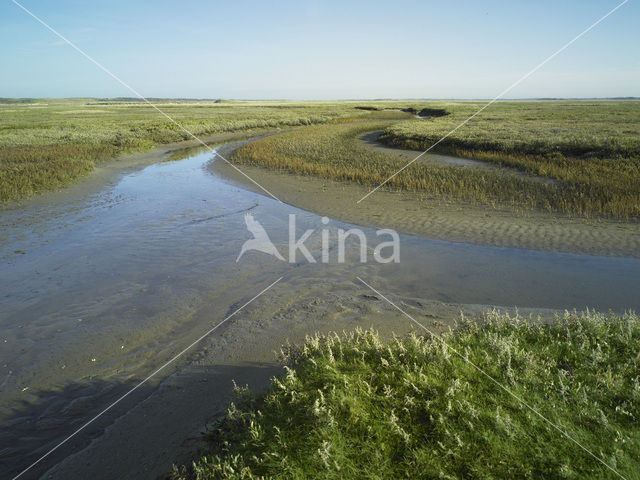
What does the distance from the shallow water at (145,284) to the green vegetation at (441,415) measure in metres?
2.73

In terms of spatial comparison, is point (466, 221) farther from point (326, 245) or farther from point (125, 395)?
point (125, 395)

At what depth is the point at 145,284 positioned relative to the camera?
855 cm

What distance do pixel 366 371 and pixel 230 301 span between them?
14.5 feet

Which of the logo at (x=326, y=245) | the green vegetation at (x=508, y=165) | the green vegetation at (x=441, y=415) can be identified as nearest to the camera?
the green vegetation at (x=441, y=415)

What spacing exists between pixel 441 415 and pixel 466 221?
414 inches

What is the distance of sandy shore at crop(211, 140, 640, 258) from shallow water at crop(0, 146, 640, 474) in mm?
761

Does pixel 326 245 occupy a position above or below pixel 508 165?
below

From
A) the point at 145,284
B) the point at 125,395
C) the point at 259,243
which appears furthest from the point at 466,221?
the point at 125,395

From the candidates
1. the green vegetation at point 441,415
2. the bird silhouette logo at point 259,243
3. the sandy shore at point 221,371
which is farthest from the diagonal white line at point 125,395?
the bird silhouette logo at point 259,243

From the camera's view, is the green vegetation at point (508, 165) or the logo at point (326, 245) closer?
the logo at point (326, 245)

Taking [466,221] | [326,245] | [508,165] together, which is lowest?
[326,245]

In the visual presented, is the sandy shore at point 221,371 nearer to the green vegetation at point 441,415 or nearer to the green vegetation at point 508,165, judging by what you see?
the green vegetation at point 441,415

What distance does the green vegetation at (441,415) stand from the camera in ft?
10.1

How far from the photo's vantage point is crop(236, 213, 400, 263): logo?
1019cm
